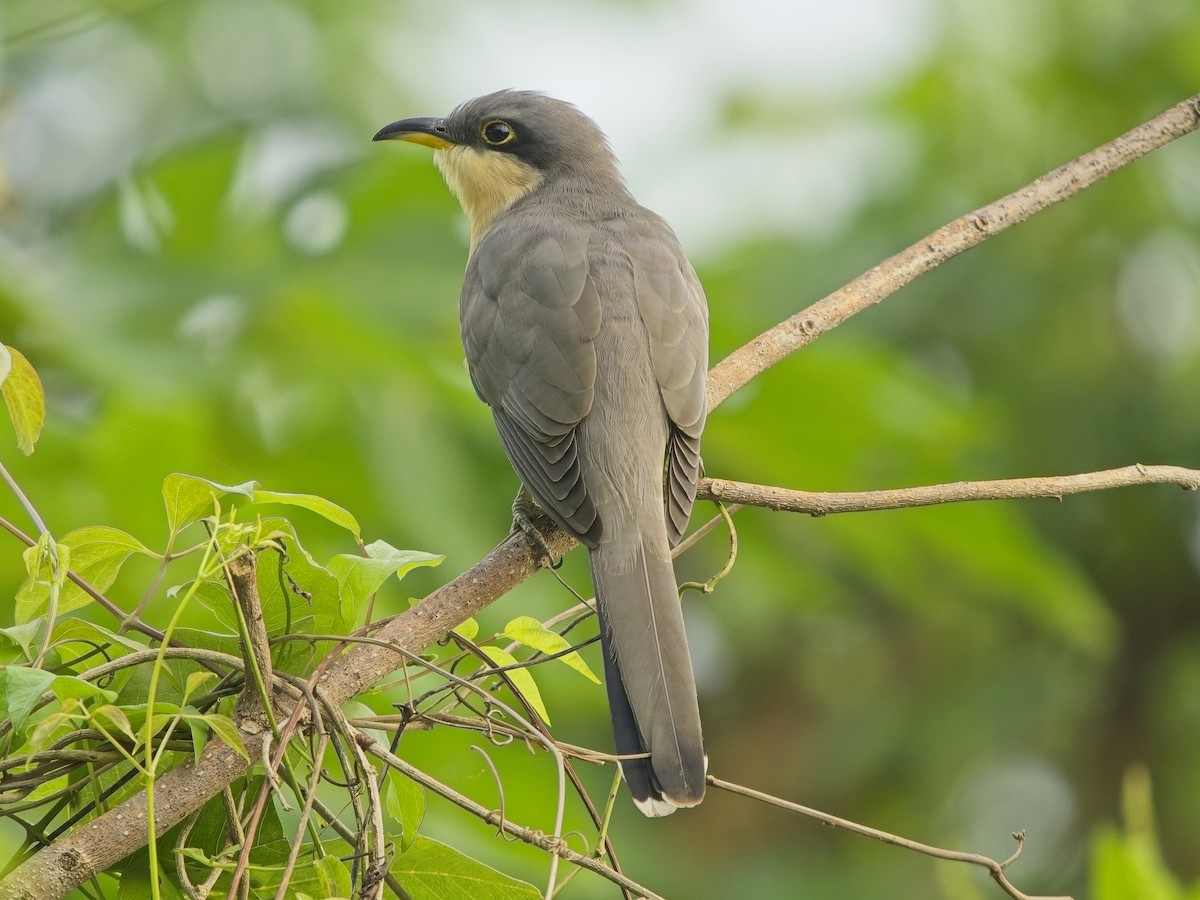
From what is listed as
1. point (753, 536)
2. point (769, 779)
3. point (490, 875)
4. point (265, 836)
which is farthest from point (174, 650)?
point (769, 779)

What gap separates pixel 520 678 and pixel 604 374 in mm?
1562

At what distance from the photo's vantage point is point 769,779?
7.48 m

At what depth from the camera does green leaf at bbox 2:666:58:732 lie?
1.87m

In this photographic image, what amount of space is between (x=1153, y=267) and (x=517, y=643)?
19.0 ft

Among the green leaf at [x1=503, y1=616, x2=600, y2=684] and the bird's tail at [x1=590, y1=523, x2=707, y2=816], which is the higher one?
the green leaf at [x1=503, y1=616, x2=600, y2=684]

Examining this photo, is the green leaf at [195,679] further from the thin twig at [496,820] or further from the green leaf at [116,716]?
the thin twig at [496,820]

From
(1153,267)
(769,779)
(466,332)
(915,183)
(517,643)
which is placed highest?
(517,643)

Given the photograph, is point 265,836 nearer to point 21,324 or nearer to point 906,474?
point 21,324

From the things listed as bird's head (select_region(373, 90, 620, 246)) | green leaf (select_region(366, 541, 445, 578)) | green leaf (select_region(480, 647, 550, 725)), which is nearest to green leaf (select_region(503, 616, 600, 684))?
green leaf (select_region(480, 647, 550, 725))

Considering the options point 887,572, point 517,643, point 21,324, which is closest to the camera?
point 517,643

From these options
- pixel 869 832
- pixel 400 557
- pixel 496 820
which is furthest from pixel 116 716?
pixel 869 832

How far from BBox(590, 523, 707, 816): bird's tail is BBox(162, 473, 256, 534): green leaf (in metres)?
1.04

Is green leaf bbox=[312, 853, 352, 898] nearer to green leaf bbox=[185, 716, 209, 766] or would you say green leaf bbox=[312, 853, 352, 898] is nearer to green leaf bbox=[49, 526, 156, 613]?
green leaf bbox=[185, 716, 209, 766]

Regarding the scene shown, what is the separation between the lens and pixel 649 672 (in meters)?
2.98
